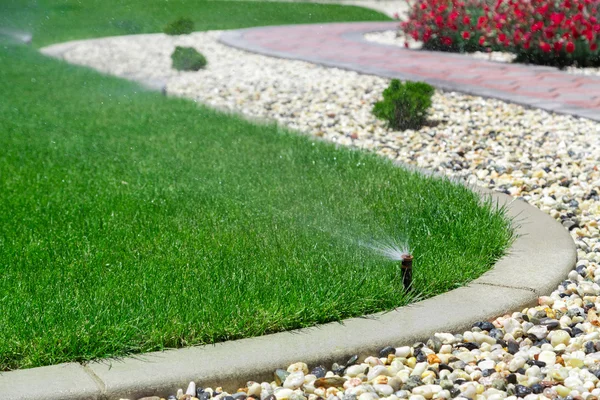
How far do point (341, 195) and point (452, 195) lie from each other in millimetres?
550

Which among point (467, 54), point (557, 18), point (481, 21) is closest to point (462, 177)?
point (557, 18)

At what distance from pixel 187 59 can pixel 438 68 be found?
2694mm

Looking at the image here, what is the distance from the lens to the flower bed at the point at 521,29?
888 cm

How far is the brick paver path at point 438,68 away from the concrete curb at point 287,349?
3.30 metres

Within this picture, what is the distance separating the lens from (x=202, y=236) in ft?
12.4

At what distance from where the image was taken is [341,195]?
436 cm

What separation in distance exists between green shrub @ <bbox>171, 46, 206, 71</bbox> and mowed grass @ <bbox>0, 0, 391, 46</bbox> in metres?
4.79

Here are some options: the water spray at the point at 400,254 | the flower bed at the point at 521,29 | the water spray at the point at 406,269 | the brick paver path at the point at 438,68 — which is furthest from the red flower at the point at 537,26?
the water spray at the point at 406,269

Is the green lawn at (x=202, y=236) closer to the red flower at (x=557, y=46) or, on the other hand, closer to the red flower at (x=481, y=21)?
the red flower at (x=557, y=46)

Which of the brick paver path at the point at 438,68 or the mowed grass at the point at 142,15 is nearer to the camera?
the brick paver path at the point at 438,68

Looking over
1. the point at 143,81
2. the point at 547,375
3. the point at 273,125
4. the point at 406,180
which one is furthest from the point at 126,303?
the point at 143,81

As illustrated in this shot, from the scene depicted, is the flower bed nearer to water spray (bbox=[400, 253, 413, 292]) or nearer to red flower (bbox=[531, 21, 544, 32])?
red flower (bbox=[531, 21, 544, 32])

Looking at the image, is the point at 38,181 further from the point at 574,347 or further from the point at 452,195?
the point at 574,347

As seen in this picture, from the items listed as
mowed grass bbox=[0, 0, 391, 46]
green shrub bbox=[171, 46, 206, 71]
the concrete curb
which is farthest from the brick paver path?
the concrete curb
